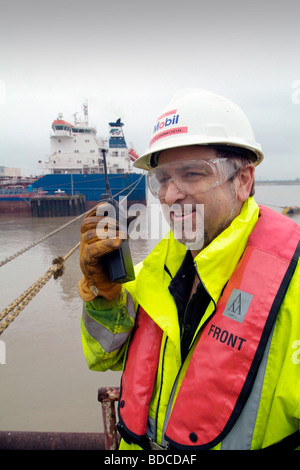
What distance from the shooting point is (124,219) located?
141cm

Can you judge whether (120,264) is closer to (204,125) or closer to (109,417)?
(204,125)

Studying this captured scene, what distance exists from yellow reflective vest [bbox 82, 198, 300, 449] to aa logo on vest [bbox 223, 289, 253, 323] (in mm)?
70

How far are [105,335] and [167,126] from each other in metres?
1.11

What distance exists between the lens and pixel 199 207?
49.9 inches

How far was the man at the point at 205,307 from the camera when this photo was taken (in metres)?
0.99

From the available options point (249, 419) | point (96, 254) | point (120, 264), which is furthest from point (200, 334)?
point (96, 254)

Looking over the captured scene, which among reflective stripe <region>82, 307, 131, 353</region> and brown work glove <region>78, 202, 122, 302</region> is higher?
brown work glove <region>78, 202, 122, 302</region>

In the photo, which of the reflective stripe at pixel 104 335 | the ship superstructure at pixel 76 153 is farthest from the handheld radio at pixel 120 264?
the ship superstructure at pixel 76 153

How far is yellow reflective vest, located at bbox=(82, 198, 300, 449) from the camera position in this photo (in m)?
0.96

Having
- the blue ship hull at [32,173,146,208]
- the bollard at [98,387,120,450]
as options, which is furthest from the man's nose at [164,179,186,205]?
the blue ship hull at [32,173,146,208]

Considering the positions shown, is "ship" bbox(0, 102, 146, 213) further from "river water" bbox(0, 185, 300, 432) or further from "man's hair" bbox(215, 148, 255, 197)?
"man's hair" bbox(215, 148, 255, 197)
